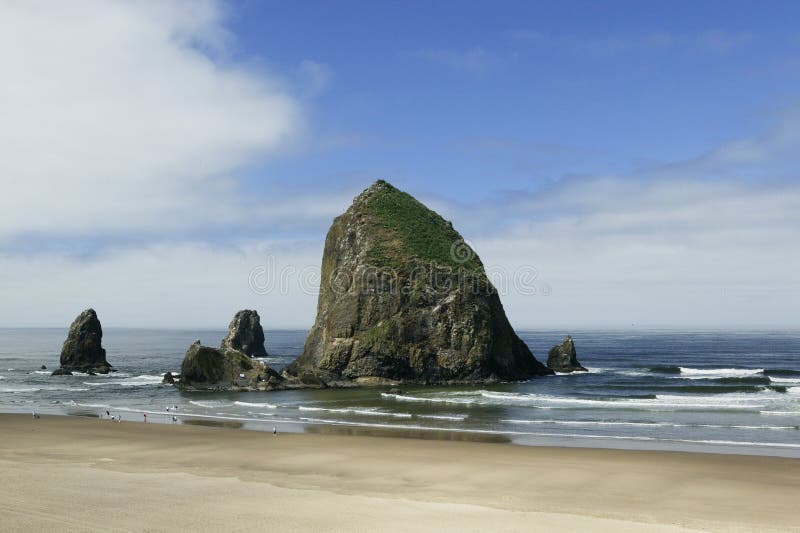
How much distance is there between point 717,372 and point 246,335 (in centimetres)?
6842

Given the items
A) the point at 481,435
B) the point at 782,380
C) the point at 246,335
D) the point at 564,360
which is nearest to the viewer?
the point at 481,435

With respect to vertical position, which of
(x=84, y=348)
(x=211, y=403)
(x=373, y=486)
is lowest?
(x=211, y=403)

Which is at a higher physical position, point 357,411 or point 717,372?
point 717,372

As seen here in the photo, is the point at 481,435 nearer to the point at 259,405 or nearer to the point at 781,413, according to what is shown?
the point at 259,405

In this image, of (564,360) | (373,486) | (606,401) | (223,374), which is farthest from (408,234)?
(373,486)

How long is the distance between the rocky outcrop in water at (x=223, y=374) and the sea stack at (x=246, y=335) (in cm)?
4538

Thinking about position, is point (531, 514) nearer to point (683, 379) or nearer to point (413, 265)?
point (413, 265)

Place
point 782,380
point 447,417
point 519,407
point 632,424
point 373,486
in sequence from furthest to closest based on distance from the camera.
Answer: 1. point 782,380
2. point 519,407
3. point 447,417
4. point 632,424
5. point 373,486

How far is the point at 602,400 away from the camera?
139 feet

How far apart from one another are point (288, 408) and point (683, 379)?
132 ft

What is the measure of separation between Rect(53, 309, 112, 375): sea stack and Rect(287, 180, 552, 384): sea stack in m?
29.9

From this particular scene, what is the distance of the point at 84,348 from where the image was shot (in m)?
73.3

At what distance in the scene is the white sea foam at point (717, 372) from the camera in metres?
61.5

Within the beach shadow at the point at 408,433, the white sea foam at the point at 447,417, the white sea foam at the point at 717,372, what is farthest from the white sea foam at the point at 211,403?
the white sea foam at the point at 717,372
